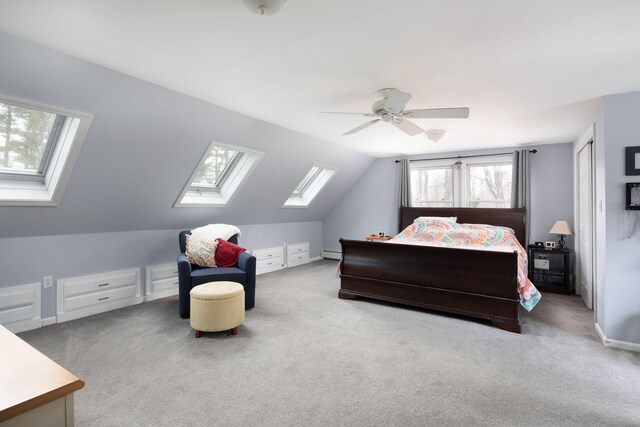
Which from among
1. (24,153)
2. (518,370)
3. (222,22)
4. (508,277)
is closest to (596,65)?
(508,277)

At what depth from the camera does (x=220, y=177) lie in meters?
4.92

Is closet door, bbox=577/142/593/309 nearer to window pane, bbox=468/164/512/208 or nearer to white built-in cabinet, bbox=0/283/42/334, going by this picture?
window pane, bbox=468/164/512/208

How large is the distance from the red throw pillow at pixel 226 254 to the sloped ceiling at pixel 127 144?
914 millimetres

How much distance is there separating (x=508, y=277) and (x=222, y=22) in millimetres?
3410

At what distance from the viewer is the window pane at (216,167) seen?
460 centimetres

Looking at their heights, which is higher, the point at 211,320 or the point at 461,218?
the point at 461,218

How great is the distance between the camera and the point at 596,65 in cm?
250

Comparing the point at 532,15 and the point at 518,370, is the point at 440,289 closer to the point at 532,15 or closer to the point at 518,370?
the point at 518,370

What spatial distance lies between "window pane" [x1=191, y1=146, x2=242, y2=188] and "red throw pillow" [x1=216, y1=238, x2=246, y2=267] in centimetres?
→ 112

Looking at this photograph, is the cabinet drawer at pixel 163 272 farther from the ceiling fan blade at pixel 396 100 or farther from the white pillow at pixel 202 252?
the ceiling fan blade at pixel 396 100

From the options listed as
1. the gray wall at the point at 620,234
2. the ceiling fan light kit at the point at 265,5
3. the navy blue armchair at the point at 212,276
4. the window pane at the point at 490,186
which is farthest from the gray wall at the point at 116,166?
the gray wall at the point at 620,234

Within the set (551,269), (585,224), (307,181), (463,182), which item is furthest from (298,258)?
(585,224)

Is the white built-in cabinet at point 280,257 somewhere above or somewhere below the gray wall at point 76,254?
below

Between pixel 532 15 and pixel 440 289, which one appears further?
pixel 440 289
